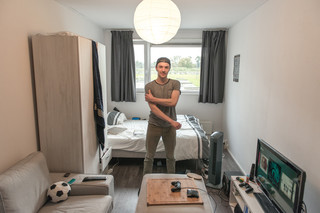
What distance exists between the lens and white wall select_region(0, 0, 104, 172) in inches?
69.0

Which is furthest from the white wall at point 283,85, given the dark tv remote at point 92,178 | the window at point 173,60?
the dark tv remote at point 92,178

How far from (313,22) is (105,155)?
106 inches

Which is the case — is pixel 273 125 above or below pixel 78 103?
below

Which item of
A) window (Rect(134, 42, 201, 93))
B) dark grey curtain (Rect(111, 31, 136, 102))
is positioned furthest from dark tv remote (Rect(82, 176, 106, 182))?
window (Rect(134, 42, 201, 93))

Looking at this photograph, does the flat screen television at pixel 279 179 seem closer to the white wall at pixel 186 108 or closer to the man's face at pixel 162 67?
the man's face at pixel 162 67

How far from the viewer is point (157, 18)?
156cm

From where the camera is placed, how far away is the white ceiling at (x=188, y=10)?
8.73ft

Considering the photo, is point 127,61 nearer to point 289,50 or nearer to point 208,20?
point 208,20

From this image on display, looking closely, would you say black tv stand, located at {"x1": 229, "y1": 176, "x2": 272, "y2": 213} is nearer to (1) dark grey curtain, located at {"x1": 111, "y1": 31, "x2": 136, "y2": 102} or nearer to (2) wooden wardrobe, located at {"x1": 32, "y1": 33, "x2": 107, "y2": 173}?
(2) wooden wardrobe, located at {"x1": 32, "y1": 33, "x2": 107, "y2": 173}

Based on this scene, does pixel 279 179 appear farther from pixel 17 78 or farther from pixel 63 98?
pixel 17 78

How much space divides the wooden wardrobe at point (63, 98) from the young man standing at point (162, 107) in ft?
2.28

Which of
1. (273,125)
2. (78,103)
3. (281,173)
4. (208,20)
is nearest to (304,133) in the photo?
(281,173)

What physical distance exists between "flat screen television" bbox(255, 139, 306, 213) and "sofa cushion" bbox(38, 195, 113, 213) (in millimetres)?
1398

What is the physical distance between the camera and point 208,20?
143 inches
